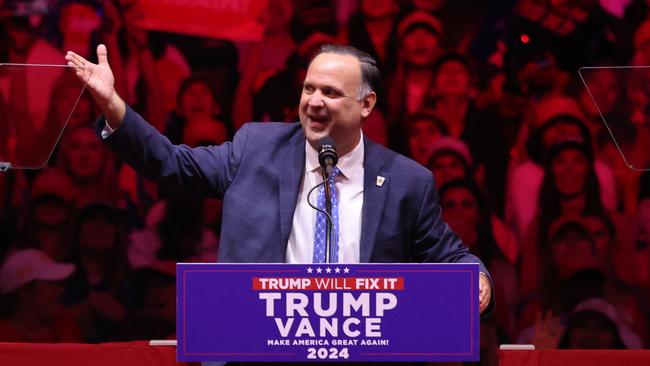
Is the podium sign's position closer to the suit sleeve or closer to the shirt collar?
the suit sleeve

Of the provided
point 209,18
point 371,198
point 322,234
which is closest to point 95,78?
point 322,234

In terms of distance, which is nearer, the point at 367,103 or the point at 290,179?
the point at 290,179

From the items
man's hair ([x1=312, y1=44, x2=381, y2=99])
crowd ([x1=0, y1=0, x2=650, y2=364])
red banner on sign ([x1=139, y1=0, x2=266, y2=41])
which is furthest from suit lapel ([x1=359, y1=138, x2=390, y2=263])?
red banner on sign ([x1=139, y1=0, x2=266, y2=41])

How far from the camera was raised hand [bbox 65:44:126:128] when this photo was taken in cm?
217

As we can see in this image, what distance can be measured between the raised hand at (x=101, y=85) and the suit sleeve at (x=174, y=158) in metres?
0.03

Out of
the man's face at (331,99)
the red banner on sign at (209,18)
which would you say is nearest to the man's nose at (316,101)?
the man's face at (331,99)

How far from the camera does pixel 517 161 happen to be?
13.6ft

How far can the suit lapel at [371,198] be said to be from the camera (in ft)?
7.86

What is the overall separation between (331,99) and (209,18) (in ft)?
6.12

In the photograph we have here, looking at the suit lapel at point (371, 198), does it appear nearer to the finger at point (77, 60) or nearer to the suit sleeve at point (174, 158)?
the suit sleeve at point (174, 158)

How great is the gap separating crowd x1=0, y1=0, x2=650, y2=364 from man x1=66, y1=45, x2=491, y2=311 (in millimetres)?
1516

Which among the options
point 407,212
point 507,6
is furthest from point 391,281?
point 507,6

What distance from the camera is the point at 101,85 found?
2.18 metres

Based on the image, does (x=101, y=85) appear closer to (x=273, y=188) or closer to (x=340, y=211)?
(x=273, y=188)
